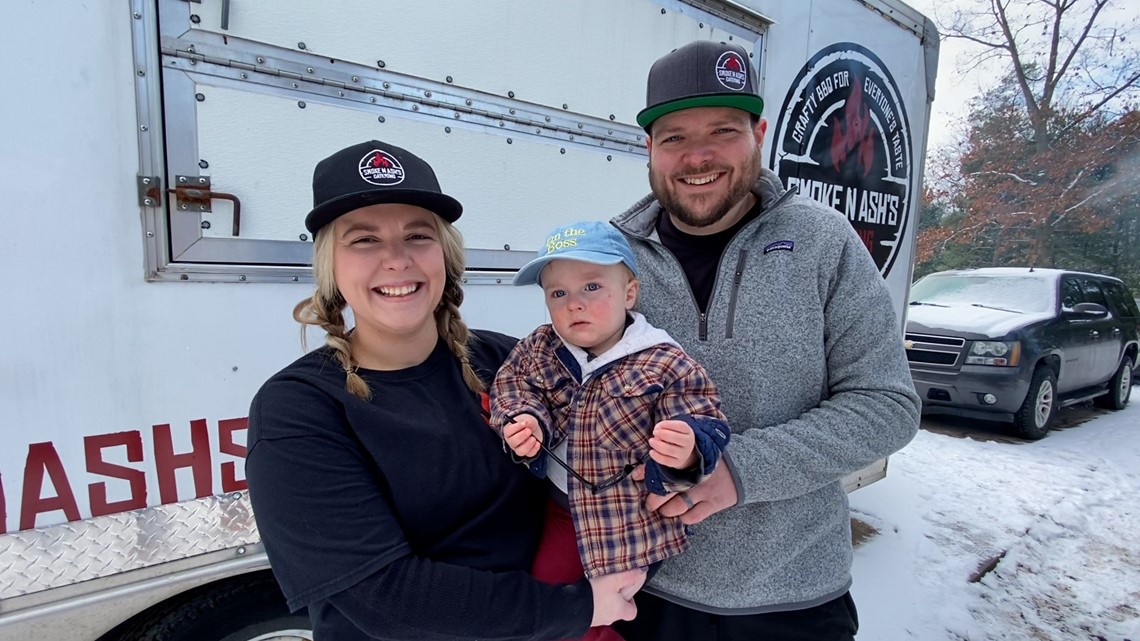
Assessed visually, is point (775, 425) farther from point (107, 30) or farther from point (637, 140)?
point (107, 30)

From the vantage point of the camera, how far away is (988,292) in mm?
7590

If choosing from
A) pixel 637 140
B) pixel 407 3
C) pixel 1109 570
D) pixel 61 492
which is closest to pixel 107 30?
pixel 407 3

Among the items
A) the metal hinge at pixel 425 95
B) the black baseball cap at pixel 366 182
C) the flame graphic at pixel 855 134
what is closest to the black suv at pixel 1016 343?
the flame graphic at pixel 855 134

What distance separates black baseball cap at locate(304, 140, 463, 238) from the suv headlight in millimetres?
6744

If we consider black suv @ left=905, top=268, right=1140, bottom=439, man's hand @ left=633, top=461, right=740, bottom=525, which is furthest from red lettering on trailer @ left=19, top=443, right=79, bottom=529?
black suv @ left=905, top=268, right=1140, bottom=439

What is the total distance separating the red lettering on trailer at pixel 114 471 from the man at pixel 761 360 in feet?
4.42

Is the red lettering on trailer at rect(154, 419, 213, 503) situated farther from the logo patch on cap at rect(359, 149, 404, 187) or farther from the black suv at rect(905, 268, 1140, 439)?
the black suv at rect(905, 268, 1140, 439)

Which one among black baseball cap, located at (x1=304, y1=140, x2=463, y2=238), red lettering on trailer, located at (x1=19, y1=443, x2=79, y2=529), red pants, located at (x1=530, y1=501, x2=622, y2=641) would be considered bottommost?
Answer: red pants, located at (x1=530, y1=501, x2=622, y2=641)

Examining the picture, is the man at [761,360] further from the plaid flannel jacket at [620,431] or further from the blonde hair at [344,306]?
the blonde hair at [344,306]

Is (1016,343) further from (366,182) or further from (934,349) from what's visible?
(366,182)

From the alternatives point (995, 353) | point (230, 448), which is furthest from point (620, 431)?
point (995, 353)

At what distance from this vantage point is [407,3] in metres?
1.92

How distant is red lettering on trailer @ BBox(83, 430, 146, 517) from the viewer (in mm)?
1564

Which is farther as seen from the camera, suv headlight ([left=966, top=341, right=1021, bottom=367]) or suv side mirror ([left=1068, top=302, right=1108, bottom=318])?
suv side mirror ([left=1068, top=302, right=1108, bottom=318])
